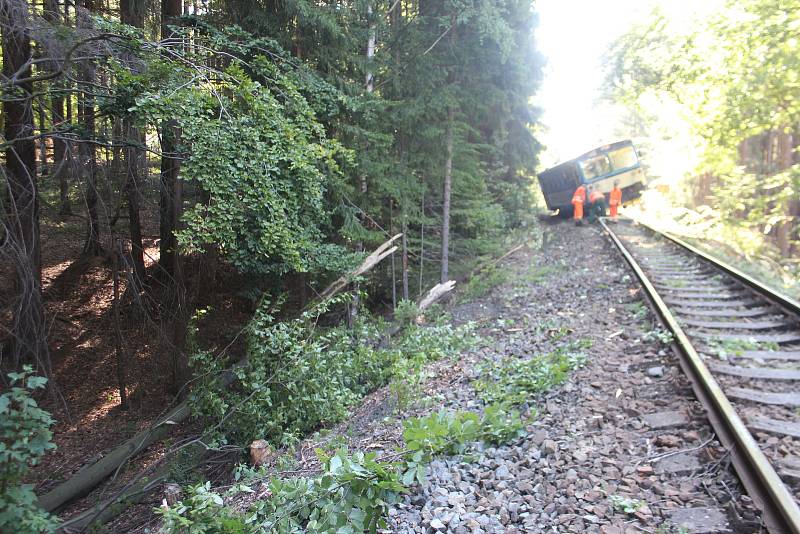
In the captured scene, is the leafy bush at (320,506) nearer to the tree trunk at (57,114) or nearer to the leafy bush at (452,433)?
the leafy bush at (452,433)

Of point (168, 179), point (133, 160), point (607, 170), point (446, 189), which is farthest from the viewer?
point (607, 170)

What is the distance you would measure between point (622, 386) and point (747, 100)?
1332cm

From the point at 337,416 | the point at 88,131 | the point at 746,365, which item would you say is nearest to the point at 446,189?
the point at 337,416

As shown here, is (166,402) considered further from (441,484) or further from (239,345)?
(441,484)

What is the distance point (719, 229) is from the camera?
18.5 metres

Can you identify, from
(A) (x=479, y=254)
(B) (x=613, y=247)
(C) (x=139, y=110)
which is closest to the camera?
(C) (x=139, y=110)

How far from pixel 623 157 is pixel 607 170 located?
942 millimetres

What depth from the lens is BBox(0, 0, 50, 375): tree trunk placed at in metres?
5.08

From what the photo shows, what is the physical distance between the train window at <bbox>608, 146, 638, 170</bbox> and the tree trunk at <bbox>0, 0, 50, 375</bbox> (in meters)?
20.4

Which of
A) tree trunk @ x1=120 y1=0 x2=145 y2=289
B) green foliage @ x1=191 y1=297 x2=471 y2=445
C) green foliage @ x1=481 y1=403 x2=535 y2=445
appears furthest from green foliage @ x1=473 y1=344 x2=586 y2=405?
tree trunk @ x1=120 y1=0 x2=145 y2=289

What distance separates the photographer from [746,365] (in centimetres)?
529

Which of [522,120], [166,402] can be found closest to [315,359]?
[166,402]

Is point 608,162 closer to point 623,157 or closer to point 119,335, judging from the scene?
point 623,157

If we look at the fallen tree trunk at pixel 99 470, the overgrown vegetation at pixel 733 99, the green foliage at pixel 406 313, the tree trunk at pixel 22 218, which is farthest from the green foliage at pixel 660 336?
the tree trunk at pixel 22 218
